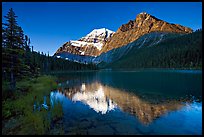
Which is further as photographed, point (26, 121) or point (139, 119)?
point (139, 119)

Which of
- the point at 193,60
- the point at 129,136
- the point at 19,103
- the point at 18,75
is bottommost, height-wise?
the point at 129,136

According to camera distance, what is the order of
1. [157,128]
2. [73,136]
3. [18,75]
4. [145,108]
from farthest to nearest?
[18,75]
[145,108]
[157,128]
[73,136]

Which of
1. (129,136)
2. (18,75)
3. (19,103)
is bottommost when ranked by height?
(129,136)

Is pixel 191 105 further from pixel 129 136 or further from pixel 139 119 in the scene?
pixel 129 136

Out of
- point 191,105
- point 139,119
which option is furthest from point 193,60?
point 139,119

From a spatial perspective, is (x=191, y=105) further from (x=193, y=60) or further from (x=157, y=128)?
(x=193, y=60)

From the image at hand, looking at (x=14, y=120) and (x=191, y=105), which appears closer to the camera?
(x=14, y=120)

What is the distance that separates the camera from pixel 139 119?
18797mm

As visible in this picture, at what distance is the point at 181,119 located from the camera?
735 inches

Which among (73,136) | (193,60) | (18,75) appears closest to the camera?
(73,136)

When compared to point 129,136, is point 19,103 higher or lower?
higher

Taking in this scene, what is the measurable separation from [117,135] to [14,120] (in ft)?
35.8

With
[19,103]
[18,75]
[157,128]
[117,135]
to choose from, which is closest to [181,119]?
[157,128]

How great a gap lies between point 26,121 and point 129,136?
1023 cm
